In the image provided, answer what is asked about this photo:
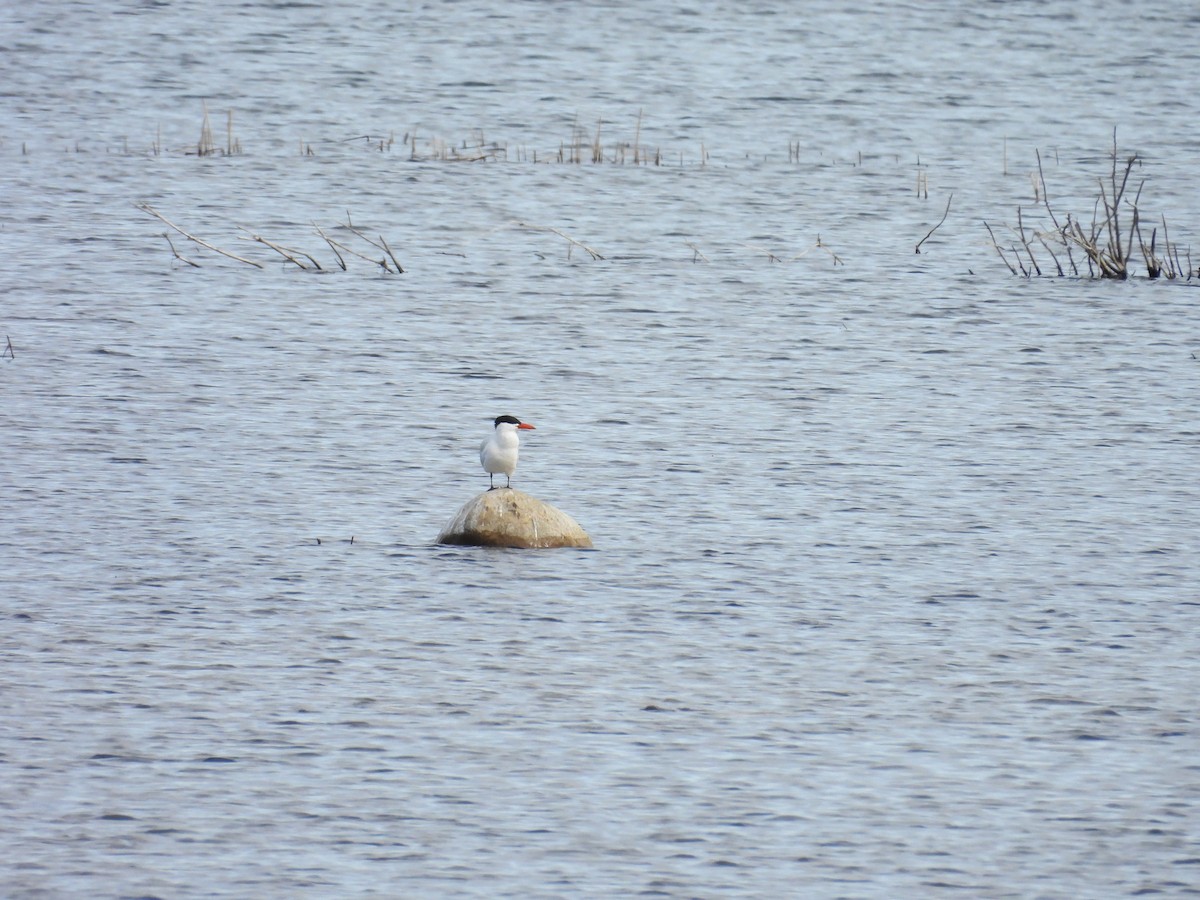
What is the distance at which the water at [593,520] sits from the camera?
11328mm

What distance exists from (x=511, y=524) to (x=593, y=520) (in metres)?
1.29

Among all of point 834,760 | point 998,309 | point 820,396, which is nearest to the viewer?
point 834,760

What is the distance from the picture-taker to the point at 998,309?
90.4ft

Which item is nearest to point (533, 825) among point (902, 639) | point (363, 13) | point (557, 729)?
point (557, 729)

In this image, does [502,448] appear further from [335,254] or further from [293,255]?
[293,255]

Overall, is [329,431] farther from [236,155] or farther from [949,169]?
[949,169]

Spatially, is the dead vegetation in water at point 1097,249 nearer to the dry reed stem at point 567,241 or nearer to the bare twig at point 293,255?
the dry reed stem at point 567,241

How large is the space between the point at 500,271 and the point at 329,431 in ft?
29.9

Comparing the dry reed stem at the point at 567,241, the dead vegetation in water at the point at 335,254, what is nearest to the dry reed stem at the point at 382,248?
the dead vegetation in water at the point at 335,254

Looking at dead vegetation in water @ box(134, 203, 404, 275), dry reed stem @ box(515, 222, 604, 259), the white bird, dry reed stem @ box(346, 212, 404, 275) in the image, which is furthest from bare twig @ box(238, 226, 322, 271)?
the white bird

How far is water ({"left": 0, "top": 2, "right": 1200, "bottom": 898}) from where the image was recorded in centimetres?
1133

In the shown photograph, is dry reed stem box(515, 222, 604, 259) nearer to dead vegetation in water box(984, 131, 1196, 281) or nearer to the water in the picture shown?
the water

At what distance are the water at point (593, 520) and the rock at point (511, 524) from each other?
237mm

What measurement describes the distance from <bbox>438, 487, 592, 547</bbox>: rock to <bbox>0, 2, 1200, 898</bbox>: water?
237 millimetres
